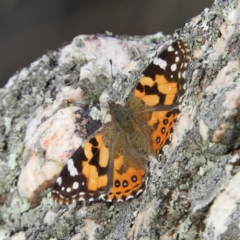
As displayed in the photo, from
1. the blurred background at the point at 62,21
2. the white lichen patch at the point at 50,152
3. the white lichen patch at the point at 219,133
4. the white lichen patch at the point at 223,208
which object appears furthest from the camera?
the blurred background at the point at 62,21

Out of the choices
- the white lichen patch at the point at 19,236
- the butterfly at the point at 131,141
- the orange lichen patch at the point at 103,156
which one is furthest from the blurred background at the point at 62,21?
the white lichen patch at the point at 19,236

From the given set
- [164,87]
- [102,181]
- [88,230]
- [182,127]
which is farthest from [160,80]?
[88,230]

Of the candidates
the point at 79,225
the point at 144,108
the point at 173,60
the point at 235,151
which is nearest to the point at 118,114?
the point at 144,108

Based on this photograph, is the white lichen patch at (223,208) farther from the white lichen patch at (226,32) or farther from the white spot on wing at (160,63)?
the white spot on wing at (160,63)

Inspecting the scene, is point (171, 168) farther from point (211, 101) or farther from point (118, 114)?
point (118, 114)

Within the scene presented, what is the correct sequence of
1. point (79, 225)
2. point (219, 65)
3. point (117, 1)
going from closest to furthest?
point (219, 65), point (79, 225), point (117, 1)

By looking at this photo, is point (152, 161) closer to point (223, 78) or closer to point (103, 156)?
point (103, 156)

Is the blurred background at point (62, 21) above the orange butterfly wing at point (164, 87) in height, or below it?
above
